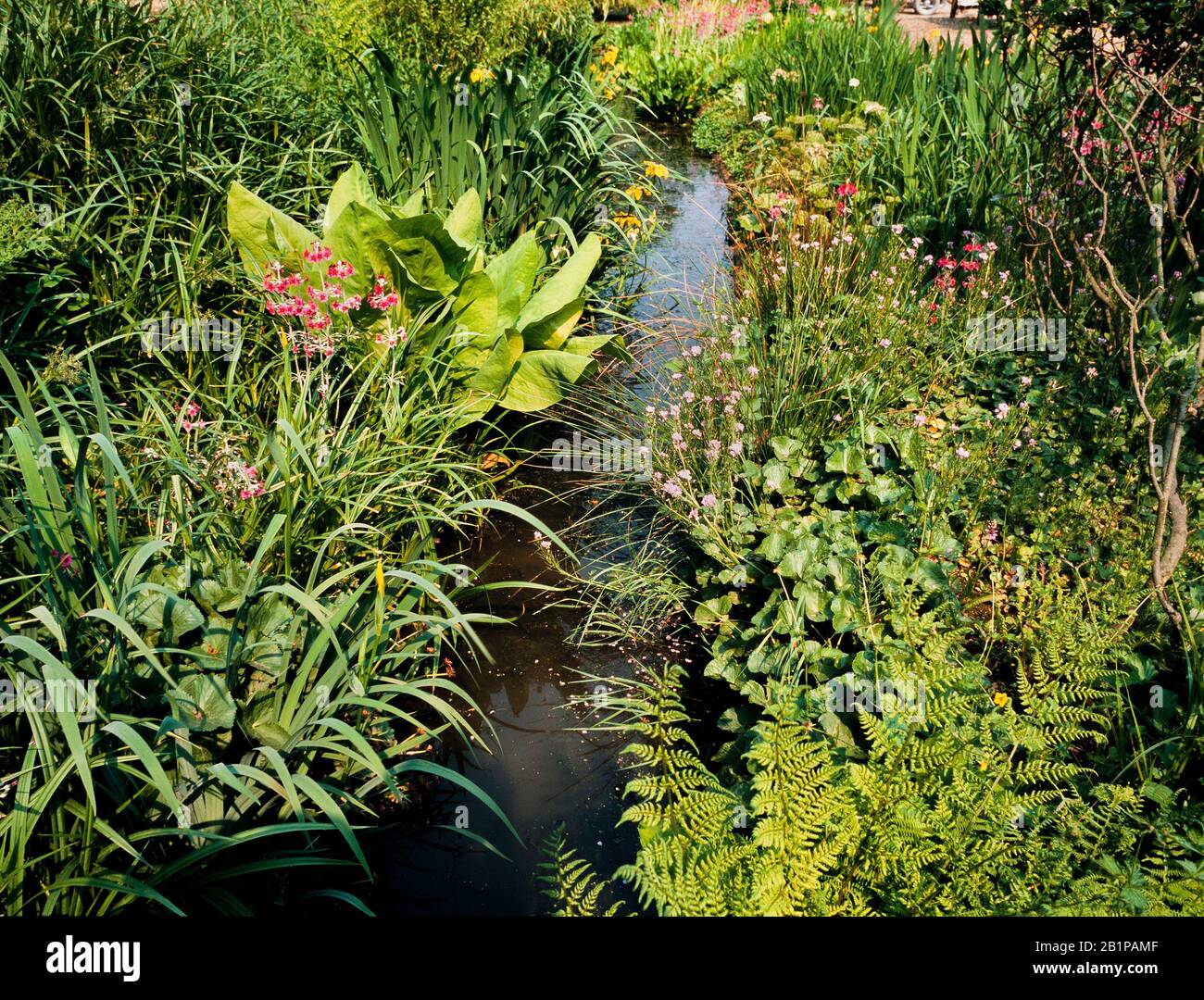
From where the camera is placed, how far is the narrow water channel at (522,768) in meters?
2.37

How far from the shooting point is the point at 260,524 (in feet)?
8.57

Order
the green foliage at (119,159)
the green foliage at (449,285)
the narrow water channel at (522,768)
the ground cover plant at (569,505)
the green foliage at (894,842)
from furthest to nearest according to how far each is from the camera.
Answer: the green foliage at (449,285) → the green foliage at (119,159) → the narrow water channel at (522,768) → the ground cover plant at (569,505) → the green foliage at (894,842)

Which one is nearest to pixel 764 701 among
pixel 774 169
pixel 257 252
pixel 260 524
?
pixel 260 524

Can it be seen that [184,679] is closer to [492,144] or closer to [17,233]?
[17,233]

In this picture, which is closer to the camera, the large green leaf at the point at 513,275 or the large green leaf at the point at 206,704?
the large green leaf at the point at 206,704

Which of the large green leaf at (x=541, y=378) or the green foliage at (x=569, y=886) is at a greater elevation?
the large green leaf at (x=541, y=378)

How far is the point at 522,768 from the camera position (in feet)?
8.96

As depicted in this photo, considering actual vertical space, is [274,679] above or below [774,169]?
below

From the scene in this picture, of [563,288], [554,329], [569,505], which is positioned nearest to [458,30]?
[563,288]

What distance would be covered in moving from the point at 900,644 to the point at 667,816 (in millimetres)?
974

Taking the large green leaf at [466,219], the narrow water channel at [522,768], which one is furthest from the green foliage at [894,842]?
the large green leaf at [466,219]

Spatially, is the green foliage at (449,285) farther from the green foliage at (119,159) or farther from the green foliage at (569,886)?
the green foliage at (569,886)

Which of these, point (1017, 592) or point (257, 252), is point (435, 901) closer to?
point (1017, 592)

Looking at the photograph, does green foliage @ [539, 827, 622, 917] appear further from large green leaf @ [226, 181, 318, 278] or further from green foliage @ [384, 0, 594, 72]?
green foliage @ [384, 0, 594, 72]
